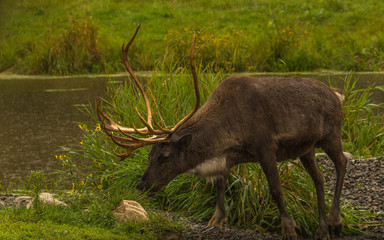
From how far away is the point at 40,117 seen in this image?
1380 cm

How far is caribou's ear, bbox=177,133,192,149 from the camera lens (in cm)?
591

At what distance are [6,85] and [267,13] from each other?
34.4 ft

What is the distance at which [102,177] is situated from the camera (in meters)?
7.65

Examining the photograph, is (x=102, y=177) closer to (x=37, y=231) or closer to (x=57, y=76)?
(x=37, y=231)

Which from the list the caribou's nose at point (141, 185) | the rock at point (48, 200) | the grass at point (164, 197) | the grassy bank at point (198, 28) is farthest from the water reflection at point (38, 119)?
the caribou's nose at point (141, 185)

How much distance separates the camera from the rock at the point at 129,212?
6105mm

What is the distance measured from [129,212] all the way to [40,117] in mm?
8206

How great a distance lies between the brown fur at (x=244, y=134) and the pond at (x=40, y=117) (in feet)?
12.7

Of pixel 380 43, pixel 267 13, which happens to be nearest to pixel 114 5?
pixel 267 13

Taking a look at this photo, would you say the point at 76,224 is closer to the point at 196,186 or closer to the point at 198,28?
the point at 196,186

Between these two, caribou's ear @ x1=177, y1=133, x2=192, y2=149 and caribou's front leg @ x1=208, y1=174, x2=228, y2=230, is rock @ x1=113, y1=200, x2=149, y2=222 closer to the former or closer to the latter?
caribou's front leg @ x1=208, y1=174, x2=228, y2=230

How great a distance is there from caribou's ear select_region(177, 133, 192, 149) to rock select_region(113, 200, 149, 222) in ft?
2.72

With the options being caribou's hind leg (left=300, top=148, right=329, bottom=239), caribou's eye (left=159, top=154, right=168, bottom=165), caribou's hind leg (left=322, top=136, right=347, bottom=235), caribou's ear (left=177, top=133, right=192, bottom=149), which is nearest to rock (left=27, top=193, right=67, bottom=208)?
caribou's eye (left=159, top=154, right=168, bottom=165)

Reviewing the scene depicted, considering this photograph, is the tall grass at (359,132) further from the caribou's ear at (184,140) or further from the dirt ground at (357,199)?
the caribou's ear at (184,140)
